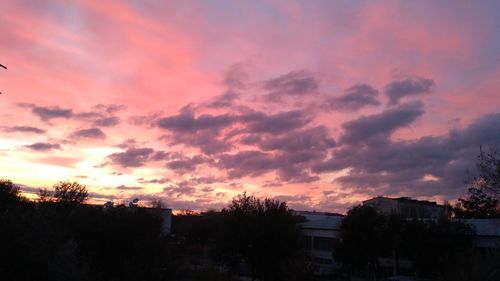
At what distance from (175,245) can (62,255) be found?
10345mm

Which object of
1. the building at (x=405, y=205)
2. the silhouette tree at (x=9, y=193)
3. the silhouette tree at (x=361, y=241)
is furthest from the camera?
the building at (x=405, y=205)

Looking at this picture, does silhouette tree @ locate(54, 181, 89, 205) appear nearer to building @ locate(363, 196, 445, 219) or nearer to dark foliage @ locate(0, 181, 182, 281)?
dark foliage @ locate(0, 181, 182, 281)

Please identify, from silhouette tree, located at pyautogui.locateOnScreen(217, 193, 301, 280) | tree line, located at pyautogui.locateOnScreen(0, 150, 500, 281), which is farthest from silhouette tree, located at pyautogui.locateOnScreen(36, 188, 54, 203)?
silhouette tree, located at pyautogui.locateOnScreen(217, 193, 301, 280)

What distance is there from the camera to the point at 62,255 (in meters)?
35.8

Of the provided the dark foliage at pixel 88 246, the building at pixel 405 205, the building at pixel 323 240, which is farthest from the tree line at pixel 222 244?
the building at pixel 405 205

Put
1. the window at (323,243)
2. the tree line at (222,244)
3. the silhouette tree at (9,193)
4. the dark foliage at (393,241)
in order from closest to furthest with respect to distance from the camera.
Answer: the tree line at (222,244) → the dark foliage at (393,241) → the silhouette tree at (9,193) → the window at (323,243)

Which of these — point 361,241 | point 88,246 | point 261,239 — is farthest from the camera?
point 361,241

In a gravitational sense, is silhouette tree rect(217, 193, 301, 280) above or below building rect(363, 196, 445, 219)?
below

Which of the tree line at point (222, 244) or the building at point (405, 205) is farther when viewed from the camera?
the building at point (405, 205)

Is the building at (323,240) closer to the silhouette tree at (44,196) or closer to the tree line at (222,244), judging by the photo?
the tree line at (222,244)

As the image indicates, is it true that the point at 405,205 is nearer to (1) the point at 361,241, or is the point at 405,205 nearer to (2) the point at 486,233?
(1) the point at 361,241

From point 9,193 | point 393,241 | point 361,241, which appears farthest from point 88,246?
point 9,193

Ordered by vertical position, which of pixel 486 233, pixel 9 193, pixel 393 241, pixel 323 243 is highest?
pixel 9 193

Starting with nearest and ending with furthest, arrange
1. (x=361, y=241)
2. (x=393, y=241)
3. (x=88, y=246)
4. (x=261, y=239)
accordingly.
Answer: (x=88, y=246) → (x=261, y=239) → (x=393, y=241) → (x=361, y=241)
